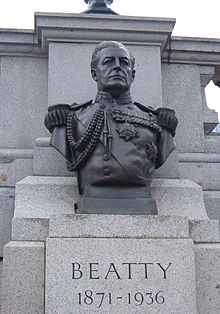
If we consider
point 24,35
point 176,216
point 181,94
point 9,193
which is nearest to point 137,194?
point 176,216

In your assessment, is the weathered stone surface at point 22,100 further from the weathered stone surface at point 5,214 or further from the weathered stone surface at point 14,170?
the weathered stone surface at point 5,214

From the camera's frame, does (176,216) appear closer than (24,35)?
Yes

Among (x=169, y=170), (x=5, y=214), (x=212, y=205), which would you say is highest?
(x=169, y=170)

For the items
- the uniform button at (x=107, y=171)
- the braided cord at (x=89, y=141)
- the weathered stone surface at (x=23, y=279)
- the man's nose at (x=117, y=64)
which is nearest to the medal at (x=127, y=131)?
the braided cord at (x=89, y=141)

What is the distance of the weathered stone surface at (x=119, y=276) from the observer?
5.12 m

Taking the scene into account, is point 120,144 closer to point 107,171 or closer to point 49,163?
point 107,171

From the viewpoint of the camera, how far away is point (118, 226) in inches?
211

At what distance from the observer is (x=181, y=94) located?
7477 mm

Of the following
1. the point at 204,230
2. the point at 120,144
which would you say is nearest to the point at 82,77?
the point at 120,144

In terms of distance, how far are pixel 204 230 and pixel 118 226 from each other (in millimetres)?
844

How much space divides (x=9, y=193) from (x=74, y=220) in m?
1.46

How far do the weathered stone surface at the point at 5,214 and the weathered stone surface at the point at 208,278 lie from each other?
2018 millimetres

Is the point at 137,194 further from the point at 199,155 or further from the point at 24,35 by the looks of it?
the point at 24,35

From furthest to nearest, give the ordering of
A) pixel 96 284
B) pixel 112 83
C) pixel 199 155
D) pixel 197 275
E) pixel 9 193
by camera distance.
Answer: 1. pixel 199 155
2. pixel 9 193
3. pixel 112 83
4. pixel 197 275
5. pixel 96 284
